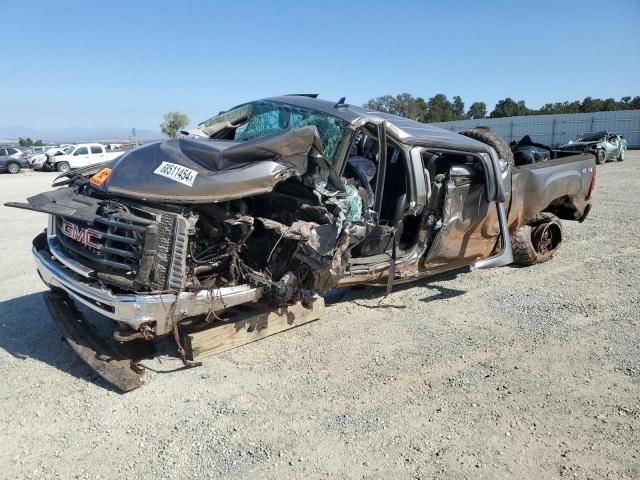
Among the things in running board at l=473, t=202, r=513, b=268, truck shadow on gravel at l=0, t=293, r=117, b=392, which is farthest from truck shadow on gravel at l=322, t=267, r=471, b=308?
truck shadow on gravel at l=0, t=293, r=117, b=392

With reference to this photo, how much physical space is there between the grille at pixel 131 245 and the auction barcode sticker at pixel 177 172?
29 cm

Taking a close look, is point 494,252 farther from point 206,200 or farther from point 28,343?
point 28,343

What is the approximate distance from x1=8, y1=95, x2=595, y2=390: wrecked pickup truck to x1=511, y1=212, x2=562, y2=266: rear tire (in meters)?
1.34

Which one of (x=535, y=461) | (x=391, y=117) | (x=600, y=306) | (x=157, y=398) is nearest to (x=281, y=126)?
(x=391, y=117)

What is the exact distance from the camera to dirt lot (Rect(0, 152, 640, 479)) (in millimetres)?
2738

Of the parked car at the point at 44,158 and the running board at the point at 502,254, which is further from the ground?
the parked car at the point at 44,158

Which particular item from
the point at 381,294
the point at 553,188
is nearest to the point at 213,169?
the point at 381,294

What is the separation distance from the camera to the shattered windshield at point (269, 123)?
415 centimetres

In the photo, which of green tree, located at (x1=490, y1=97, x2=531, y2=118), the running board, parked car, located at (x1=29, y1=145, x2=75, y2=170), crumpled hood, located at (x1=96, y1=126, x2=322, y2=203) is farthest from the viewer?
green tree, located at (x1=490, y1=97, x2=531, y2=118)

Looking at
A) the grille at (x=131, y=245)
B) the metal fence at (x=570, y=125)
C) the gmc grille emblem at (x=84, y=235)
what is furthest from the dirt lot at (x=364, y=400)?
the metal fence at (x=570, y=125)

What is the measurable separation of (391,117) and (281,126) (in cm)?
106

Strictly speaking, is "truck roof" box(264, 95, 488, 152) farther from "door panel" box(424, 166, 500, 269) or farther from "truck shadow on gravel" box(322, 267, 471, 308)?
"truck shadow on gravel" box(322, 267, 471, 308)

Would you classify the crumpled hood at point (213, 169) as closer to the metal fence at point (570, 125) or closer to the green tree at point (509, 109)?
the metal fence at point (570, 125)

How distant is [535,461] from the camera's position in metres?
2.75
